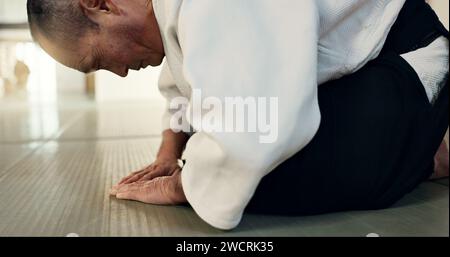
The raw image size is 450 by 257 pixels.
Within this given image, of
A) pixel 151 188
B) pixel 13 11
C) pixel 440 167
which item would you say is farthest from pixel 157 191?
pixel 440 167

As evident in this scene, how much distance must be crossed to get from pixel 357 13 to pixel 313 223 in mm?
340

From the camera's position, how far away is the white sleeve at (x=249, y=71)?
22.5 inches

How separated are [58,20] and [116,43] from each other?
0.32 ft

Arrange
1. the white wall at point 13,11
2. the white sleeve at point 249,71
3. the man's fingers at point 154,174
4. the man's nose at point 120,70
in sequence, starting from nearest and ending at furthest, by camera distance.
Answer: the white sleeve at point 249,71
the white wall at point 13,11
the man's nose at point 120,70
the man's fingers at point 154,174

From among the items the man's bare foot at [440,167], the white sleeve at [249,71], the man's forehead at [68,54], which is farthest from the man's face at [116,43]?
the man's bare foot at [440,167]

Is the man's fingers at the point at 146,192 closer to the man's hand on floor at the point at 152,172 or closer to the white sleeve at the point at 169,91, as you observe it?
the man's hand on floor at the point at 152,172

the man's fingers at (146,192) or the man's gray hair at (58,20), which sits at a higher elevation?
the man's gray hair at (58,20)

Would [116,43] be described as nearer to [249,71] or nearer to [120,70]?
[120,70]

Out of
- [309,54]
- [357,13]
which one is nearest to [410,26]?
[357,13]

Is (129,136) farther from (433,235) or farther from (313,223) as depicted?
(433,235)

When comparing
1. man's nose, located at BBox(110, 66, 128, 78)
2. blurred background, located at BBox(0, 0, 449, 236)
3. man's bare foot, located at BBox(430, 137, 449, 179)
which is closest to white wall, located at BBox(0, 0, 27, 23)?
blurred background, located at BBox(0, 0, 449, 236)

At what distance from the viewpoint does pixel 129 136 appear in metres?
1.74

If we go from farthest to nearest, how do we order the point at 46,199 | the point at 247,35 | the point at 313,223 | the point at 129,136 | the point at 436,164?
the point at 129,136
the point at 436,164
the point at 46,199
the point at 313,223
the point at 247,35

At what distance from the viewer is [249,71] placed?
0.57m
